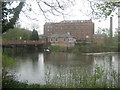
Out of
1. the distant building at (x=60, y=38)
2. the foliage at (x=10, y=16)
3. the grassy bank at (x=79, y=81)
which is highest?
the foliage at (x=10, y=16)

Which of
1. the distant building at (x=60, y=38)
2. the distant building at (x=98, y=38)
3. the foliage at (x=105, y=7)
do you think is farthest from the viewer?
the distant building at (x=98, y=38)

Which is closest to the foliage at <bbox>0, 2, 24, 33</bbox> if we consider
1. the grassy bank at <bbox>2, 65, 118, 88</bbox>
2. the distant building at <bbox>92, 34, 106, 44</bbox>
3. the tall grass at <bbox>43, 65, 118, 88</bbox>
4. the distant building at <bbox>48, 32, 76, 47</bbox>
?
the grassy bank at <bbox>2, 65, 118, 88</bbox>

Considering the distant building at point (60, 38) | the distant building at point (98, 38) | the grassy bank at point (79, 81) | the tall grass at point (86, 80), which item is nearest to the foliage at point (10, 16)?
the grassy bank at point (79, 81)

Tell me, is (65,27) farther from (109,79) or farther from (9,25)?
(109,79)

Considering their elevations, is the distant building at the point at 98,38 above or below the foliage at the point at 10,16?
below

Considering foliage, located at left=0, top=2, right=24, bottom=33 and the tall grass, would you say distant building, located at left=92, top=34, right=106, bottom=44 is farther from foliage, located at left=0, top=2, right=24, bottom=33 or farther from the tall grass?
foliage, located at left=0, top=2, right=24, bottom=33

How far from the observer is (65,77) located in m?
2.34

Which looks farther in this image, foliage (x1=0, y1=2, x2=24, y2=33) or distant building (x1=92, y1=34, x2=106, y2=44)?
distant building (x1=92, y1=34, x2=106, y2=44)

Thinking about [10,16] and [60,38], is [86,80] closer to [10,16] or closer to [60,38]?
[10,16]

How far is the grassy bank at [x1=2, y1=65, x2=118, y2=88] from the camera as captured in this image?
2.05m

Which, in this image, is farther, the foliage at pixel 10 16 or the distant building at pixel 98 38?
the distant building at pixel 98 38

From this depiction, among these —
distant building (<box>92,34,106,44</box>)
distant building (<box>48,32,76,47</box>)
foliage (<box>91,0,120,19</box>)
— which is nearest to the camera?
foliage (<box>91,0,120,19</box>)

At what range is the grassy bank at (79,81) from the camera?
2049mm

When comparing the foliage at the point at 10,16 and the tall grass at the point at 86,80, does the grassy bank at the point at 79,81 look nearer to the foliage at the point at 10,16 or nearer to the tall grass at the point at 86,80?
the tall grass at the point at 86,80
